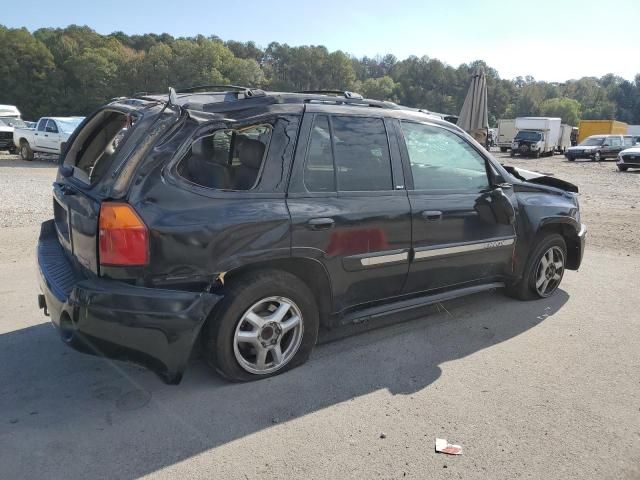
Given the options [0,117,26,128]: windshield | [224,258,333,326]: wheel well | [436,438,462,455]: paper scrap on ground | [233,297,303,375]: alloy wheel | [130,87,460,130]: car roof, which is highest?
[0,117,26,128]: windshield

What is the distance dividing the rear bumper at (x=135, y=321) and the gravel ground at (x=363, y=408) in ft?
1.22

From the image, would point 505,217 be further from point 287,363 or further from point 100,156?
point 100,156

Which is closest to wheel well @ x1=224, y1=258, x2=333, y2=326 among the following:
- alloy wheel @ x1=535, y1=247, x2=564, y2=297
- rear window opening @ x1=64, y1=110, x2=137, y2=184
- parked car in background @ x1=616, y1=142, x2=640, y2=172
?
rear window opening @ x1=64, y1=110, x2=137, y2=184

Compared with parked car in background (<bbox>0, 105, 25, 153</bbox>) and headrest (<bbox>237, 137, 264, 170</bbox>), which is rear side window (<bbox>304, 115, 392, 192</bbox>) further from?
parked car in background (<bbox>0, 105, 25, 153</bbox>)

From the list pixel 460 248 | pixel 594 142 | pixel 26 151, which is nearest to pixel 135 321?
pixel 460 248

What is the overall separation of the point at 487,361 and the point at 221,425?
2029 millimetres

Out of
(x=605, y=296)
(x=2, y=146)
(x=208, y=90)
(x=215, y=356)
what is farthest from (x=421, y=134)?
(x=2, y=146)

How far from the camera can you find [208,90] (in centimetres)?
391

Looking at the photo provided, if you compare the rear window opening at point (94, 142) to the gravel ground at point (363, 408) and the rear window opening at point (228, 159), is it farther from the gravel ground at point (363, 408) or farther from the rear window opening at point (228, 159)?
the gravel ground at point (363, 408)

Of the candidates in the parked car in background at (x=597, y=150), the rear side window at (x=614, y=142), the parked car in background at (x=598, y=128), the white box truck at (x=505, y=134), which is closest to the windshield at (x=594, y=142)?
the parked car in background at (x=597, y=150)

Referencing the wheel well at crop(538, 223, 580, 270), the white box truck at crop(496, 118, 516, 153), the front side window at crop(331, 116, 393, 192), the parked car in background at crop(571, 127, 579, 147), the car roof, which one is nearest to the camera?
the car roof

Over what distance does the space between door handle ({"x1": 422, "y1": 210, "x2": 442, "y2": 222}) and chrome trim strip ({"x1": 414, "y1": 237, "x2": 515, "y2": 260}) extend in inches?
9.2

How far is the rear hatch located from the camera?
2.89 metres

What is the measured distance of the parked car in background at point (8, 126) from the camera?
22.8 m
